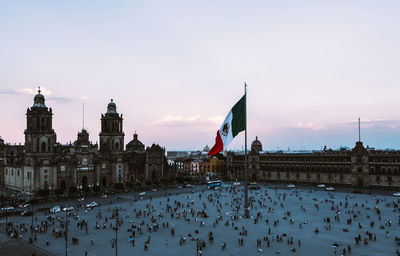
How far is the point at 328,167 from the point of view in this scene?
9819cm

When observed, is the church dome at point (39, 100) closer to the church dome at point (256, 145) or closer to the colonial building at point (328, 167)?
the colonial building at point (328, 167)

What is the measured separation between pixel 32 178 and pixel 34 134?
10.1 m

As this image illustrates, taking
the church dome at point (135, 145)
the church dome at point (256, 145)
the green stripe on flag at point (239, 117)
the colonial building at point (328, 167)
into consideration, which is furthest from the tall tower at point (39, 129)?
the church dome at point (256, 145)

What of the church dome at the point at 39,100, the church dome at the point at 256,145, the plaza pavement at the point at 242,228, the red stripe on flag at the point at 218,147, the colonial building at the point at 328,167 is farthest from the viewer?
the church dome at the point at 256,145

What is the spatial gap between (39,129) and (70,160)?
1071cm

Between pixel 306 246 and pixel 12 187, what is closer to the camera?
pixel 306 246

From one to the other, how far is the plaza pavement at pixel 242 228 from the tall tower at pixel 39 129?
23.7 meters

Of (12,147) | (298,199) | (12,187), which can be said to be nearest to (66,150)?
(12,187)

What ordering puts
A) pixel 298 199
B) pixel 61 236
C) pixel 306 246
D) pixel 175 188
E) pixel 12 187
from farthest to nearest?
pixel 175 188 → pixel 12 187 → pixel 298 199 → pixel 61 236 → pixel 306 246

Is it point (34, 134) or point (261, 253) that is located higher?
point (34, 134)

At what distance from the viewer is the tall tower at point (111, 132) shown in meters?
99.3

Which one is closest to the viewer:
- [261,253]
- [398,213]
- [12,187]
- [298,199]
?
[261,253]

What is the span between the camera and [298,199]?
2847 inches

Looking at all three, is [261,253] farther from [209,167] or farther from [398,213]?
[209,167]
